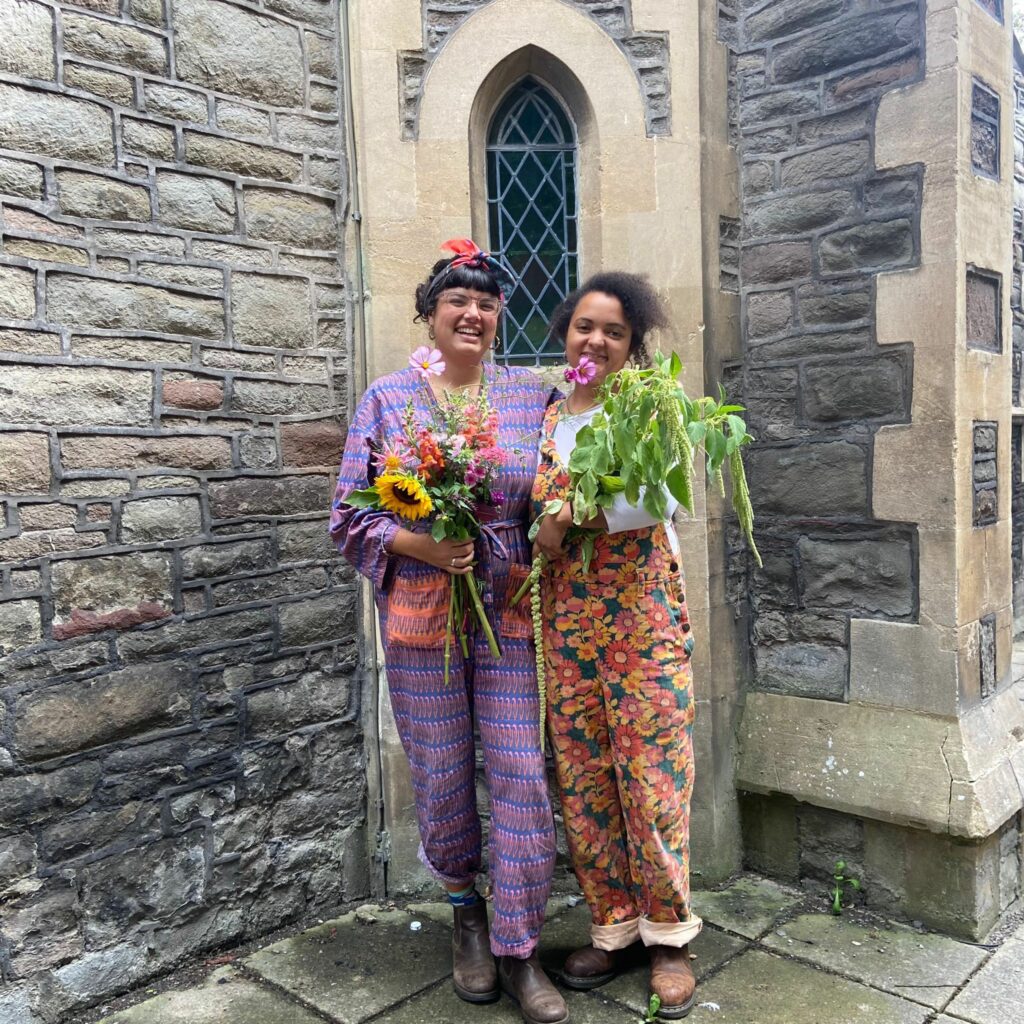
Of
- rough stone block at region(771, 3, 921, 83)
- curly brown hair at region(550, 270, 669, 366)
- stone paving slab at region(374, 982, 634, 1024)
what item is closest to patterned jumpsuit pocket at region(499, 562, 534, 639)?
curly brown hair at region(550, 270, 669, 366)

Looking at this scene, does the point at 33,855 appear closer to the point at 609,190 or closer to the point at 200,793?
the point at 200,793

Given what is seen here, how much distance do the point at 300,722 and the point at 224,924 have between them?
69 cm

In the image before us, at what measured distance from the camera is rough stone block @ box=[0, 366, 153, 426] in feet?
8.83

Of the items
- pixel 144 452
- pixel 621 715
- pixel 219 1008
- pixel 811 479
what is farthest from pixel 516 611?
pixel 219 1008

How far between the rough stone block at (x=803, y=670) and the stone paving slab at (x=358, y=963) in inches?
59.0

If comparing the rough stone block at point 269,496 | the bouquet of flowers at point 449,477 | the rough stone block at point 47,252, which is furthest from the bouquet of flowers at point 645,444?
the rough stone block at point 47,252

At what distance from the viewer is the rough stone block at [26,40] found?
2648mm

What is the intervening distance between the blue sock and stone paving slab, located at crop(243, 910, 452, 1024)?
26cm

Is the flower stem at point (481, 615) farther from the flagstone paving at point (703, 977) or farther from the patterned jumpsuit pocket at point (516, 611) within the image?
the flagstone paving at point (703, 977)

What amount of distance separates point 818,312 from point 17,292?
2614 mm

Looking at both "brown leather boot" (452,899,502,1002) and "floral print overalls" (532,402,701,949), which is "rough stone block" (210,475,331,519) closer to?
"floral print overalls" (532,402,701,949)

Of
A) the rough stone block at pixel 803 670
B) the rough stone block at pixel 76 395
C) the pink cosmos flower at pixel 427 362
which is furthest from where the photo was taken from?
the rough stone block at pixel 803 670

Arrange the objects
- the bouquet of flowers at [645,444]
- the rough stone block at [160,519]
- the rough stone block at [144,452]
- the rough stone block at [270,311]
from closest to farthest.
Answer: the bouquet of flowers at [645,444] → the rough stone block at [144,452] → the rough stone block at [160,519] → the rough stone block at [270,311]

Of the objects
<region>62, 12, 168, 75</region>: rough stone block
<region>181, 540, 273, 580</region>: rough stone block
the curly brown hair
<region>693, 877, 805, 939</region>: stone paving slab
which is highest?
<region>62, 12, 168, 75</region>: rough stone block
